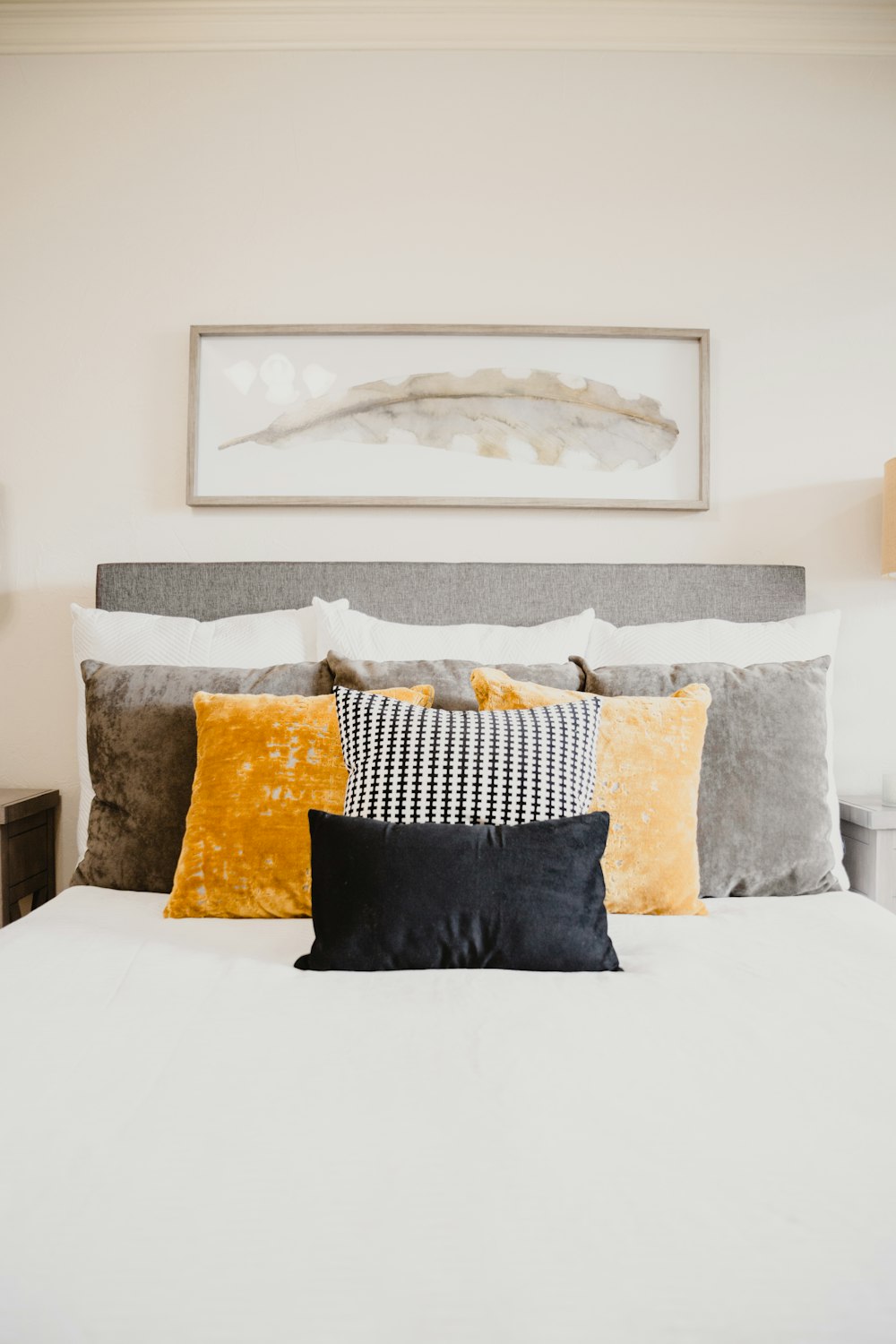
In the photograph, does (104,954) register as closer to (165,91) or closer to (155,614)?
(155,614)

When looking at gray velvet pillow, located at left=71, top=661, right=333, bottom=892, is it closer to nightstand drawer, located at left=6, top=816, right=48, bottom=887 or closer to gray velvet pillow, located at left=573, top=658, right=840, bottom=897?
nightstand drawer, located at left=6, top=816, right=48, bottom=887

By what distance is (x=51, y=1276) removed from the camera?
656 mm

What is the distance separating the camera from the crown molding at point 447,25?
235 centimetres

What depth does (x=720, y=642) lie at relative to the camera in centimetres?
200

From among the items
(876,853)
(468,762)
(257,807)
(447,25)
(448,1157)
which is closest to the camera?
(448,1157)

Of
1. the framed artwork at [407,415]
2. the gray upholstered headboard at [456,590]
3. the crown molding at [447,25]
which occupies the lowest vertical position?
the gray upholstered headboard at [456,590]

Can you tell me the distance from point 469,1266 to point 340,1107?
0.24 metres

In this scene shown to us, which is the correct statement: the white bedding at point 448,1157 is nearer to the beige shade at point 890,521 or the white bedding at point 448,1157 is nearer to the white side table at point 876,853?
the white side table at point 876,853

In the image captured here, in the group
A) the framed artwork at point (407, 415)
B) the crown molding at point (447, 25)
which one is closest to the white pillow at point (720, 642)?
the framed artwork at point (407, 415)

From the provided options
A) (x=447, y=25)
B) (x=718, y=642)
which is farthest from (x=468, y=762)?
(x=447, y=25)

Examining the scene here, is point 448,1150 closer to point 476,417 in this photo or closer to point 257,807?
point 257,807

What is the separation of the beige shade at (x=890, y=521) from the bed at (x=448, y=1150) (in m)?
1.22

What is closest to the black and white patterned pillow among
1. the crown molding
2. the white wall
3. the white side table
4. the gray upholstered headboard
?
the gray upholstered headboard

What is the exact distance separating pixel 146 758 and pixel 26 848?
0.66 m
